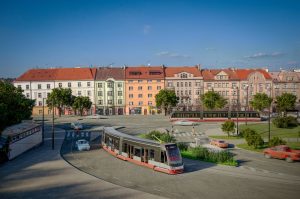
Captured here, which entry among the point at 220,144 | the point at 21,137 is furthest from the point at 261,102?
the point at 21,137

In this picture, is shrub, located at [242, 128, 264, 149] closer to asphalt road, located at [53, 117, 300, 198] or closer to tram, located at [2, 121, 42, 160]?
asphalt road, located at [53, 117, 300, 198]

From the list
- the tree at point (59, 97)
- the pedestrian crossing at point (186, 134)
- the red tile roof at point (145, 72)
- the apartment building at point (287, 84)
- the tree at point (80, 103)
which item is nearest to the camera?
the pedestrian crossing at point (186, 134)

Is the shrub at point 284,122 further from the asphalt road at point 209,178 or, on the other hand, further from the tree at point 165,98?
the tree at point 165,98

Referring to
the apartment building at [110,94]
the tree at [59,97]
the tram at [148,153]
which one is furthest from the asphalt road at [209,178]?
the apartment building at [110,94]

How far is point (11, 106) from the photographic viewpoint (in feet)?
150

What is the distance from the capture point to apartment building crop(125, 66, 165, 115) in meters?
96.3

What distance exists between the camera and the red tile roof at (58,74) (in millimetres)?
97312

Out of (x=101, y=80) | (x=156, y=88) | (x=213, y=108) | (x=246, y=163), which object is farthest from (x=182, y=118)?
(x=246, y=163)

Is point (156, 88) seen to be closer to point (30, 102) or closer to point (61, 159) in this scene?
point (30, 102)

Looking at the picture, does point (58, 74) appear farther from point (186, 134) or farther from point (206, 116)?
point (186, 134)

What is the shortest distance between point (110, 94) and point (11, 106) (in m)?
51.6

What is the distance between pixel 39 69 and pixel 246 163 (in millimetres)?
82825

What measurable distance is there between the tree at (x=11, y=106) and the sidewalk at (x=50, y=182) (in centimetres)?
740

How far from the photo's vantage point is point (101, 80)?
96438 millimetres
